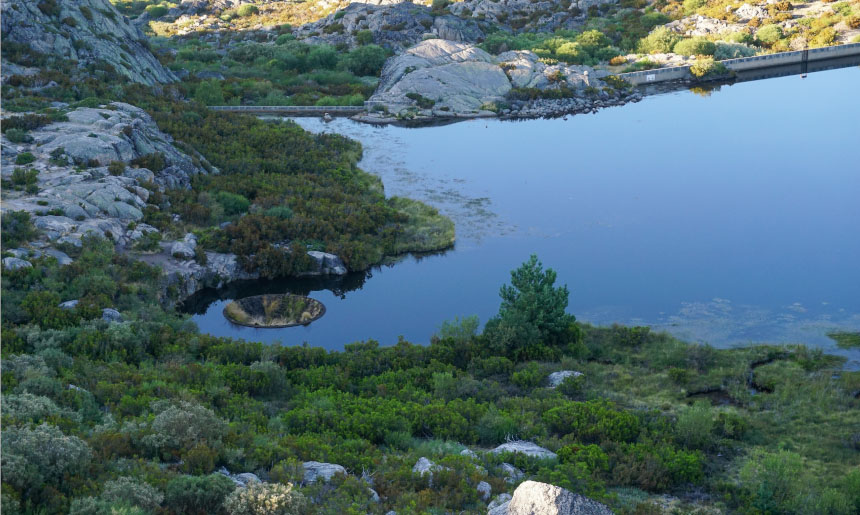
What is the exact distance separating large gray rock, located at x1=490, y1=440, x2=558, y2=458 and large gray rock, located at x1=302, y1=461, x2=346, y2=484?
3.59 m

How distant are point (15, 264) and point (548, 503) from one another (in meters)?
21.9

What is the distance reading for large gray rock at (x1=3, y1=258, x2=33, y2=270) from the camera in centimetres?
2655

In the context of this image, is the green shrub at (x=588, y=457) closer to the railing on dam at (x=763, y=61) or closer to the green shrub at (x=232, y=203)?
the green shrub at (x=232, y=203)

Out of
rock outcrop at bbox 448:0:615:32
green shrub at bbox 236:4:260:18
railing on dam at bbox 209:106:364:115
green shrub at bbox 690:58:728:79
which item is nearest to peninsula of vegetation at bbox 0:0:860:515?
railing on dam at bbox 209:106:364:115

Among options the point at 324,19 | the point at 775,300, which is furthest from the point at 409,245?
the point at 324,19

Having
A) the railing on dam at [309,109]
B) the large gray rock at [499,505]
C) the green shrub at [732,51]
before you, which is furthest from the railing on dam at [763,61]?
the large gray rock at [499,505]

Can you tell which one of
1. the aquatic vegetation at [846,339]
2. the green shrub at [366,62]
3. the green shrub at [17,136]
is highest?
the green shrub at [366,62]

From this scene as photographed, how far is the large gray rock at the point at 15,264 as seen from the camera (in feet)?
87.1

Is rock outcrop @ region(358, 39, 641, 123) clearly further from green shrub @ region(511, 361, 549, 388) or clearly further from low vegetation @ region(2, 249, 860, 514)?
green shrub @ region(511, 361, 549, 388)

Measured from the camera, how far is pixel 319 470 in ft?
49.8

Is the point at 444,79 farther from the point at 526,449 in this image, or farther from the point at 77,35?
the point at 526,449

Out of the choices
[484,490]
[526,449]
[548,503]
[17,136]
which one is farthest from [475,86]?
[548,503]

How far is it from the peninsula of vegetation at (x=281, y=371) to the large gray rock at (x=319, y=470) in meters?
0.09

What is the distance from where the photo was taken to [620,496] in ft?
52.0
